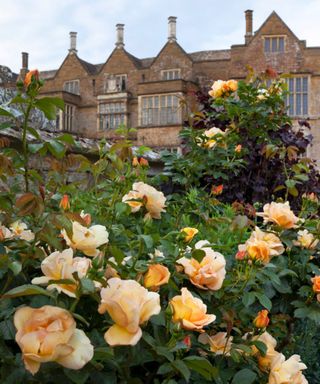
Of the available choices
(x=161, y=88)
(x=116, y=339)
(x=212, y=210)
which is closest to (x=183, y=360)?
(x=116, y=339)

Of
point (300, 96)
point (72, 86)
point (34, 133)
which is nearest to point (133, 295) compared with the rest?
point (34, 133)

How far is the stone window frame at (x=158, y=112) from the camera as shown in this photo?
2745 cm

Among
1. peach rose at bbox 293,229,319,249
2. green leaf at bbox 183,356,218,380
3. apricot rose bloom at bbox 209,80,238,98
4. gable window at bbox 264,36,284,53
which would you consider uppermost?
gable window at bbox 264,36,284,53

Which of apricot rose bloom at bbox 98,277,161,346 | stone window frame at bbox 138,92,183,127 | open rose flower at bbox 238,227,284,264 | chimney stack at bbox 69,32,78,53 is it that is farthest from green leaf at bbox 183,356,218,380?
chimney stack at bbox 69,32,78,53

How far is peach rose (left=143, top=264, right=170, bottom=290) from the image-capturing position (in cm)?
135

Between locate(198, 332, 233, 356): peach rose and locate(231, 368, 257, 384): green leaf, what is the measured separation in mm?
76

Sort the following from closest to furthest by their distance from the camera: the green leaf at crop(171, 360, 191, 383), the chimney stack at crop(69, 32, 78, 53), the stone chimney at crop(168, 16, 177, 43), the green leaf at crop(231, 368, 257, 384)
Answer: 1. the green leaf at crop(171, 360, 191, 383)
2. the green leaf at crop(231, 368, 257, 384)
3. the stone chimney at crop(168, 16, 177, 43)
4. the chimney stack at crop(69, 32, 78, 53)

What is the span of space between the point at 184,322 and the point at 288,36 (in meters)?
26.8

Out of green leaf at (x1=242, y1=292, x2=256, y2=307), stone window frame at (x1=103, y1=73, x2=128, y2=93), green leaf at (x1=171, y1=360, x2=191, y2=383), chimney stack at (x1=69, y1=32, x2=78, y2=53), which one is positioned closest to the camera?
green leaf at (x1=171, y1=360, x2=191, y2=383)

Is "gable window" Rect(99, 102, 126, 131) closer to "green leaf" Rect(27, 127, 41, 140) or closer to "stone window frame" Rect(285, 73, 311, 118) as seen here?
"stone window frame" Rect(285, 73, 311, 118)

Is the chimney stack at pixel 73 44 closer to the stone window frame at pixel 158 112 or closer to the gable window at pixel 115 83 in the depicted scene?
the gable window at pixel 115 83

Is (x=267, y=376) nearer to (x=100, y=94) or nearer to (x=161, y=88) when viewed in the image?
(x=161, y=88)

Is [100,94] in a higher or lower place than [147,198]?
higher

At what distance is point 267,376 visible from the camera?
1558 mm
